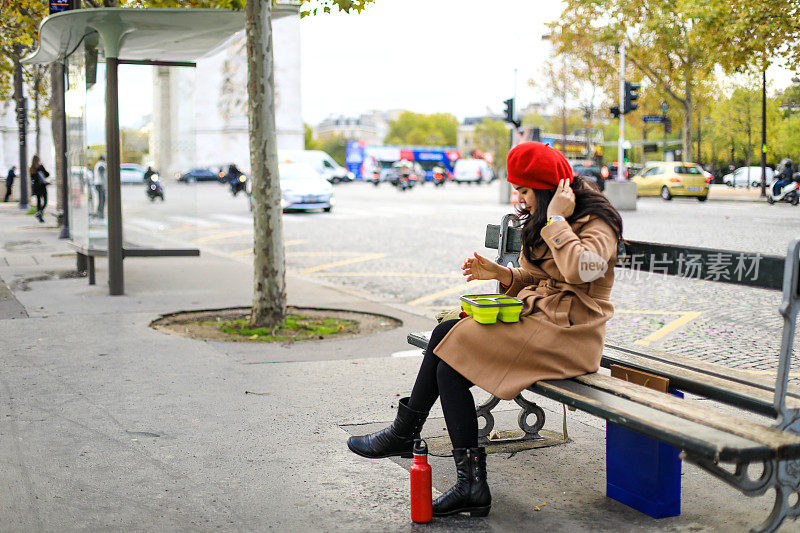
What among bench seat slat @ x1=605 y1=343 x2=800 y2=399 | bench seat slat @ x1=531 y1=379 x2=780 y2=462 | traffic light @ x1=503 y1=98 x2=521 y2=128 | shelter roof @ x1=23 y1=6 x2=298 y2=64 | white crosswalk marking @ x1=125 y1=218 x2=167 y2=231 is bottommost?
bench seat slat @ x1=531 y1=379 x2=780 y2=462

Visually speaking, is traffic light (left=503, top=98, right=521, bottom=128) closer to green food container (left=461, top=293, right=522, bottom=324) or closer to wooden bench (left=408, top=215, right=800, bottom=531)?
wooden bench (left=408, top=215, right=800, bottom=531)

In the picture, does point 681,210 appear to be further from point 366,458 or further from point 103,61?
point 366,458

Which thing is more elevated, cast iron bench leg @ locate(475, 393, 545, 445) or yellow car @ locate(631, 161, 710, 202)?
yellow car @ locate(631, 161, 710, 202)

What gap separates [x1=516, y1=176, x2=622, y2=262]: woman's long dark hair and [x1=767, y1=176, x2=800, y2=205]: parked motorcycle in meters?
26.5

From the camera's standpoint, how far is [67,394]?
544 centimetres

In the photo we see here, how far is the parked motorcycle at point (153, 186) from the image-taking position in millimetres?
12359

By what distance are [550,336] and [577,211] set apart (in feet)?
1.71

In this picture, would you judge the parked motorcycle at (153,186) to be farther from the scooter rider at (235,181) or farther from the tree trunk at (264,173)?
the scooter rider at (235,181)

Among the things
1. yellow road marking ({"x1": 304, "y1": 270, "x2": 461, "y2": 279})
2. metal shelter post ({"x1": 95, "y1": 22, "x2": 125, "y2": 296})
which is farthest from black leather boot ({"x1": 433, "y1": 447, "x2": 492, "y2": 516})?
yellow road marking ({"x1": 304, "y1": 270, "x2": 461, "y2": 279})

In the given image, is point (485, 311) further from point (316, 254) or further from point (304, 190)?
point (304, 190)

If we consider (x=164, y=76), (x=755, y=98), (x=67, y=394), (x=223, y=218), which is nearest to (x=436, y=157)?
(x=755, y=98)

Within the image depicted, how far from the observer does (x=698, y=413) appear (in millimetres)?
3180

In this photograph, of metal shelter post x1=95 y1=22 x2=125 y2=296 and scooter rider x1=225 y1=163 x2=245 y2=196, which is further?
scooter rider x1=225 y1=163 x2=245 y2=196

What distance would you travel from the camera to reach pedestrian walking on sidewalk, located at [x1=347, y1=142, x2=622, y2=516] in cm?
359
